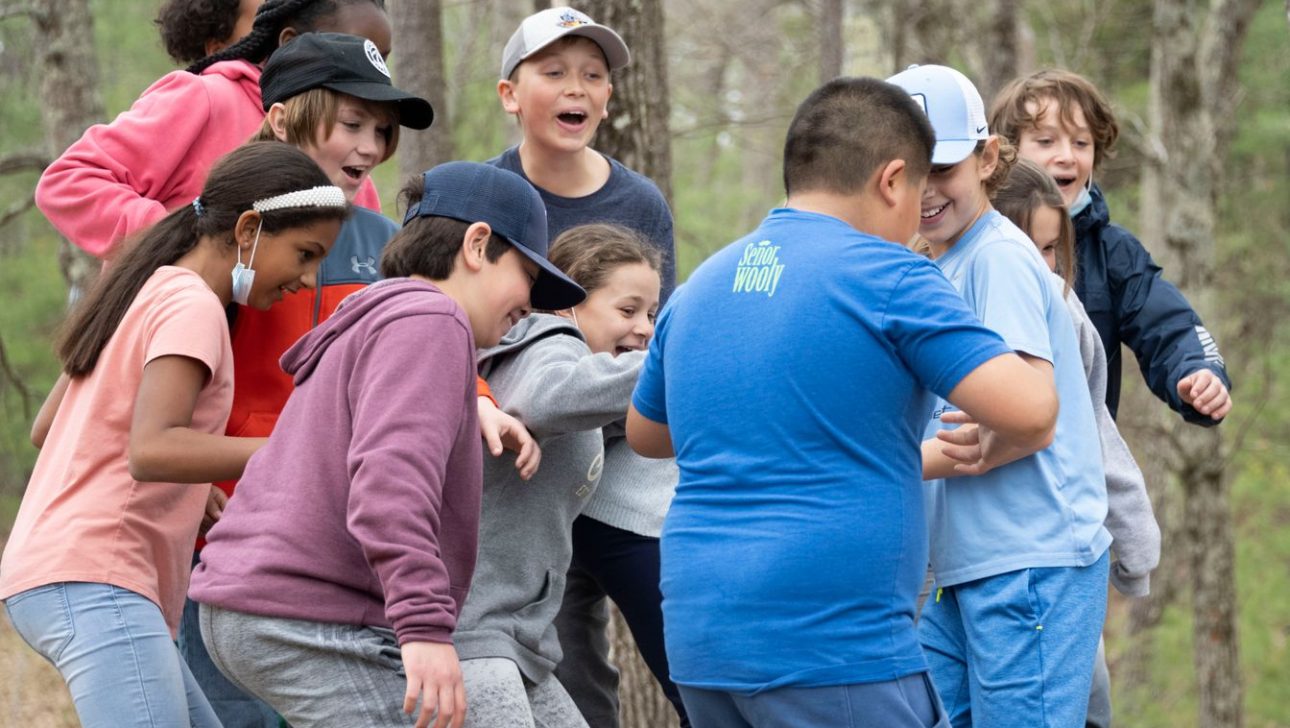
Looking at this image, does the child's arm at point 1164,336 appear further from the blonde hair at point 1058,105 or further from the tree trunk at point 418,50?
the tree trunk at point 418,50

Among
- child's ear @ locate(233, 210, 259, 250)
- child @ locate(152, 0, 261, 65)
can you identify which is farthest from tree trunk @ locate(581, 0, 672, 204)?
child's ear @ locate(233, 210, 259, 250)

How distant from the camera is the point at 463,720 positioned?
109 inches

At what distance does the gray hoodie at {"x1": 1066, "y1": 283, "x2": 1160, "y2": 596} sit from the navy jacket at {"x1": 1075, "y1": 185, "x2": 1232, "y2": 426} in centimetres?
43

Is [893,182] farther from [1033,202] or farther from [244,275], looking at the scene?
[244,275]

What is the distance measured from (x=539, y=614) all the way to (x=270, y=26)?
1.99m

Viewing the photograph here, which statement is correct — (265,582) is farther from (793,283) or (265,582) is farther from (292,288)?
(793,283)

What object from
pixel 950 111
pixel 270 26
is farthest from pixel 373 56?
pixel 950 111

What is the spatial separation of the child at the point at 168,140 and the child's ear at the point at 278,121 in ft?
0.72

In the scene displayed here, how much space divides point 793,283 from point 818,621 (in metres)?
0.66

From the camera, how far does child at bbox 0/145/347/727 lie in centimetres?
306

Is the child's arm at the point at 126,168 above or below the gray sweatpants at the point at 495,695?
above

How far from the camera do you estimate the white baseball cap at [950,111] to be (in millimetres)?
3359

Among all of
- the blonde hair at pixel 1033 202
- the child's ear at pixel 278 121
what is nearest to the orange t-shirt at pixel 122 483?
the child's ear at pixel 278 121

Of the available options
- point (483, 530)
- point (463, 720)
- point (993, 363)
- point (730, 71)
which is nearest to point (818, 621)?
point (993, 363)
